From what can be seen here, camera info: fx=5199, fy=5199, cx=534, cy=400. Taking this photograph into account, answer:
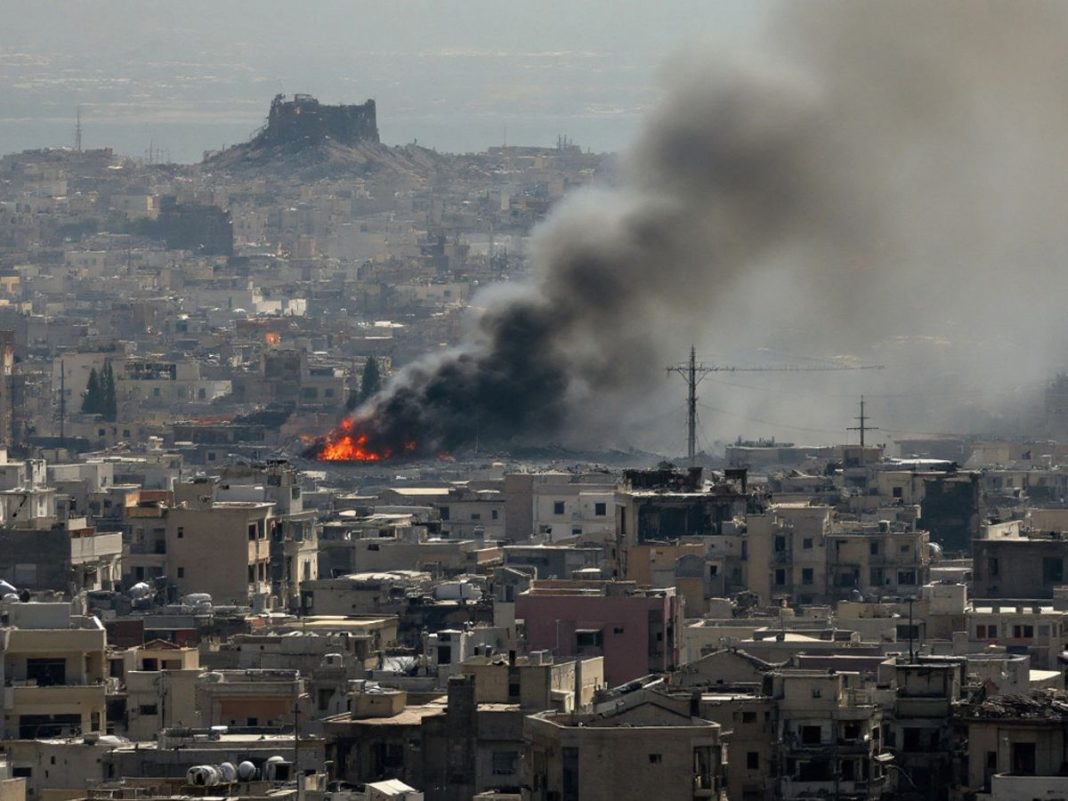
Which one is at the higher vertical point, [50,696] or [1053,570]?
[1053,570]

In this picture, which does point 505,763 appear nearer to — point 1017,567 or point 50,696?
point 50,696

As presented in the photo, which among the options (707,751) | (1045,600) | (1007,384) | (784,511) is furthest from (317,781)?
(1007,384)

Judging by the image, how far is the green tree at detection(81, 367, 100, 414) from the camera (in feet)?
541

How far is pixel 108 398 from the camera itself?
165m

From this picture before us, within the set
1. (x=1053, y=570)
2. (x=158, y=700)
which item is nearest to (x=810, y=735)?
(x=158, y=700)

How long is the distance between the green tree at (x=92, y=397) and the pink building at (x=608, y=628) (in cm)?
9597

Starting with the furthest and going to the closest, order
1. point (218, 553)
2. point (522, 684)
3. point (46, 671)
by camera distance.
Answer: point (218, 553) → point (46, 671) → point (522, 684)

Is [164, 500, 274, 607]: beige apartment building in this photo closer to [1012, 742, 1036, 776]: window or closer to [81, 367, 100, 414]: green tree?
[1012, 742, 1036, 776]: window

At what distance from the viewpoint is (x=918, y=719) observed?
5244 cm

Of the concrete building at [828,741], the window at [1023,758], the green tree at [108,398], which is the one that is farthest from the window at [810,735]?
the green tree at [108,398]

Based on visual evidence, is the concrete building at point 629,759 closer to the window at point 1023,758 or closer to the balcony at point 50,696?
the window at point 1023,758

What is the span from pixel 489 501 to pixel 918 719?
58.3m

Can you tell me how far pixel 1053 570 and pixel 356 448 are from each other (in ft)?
140

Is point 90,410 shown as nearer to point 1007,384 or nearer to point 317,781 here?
point 1007,384
